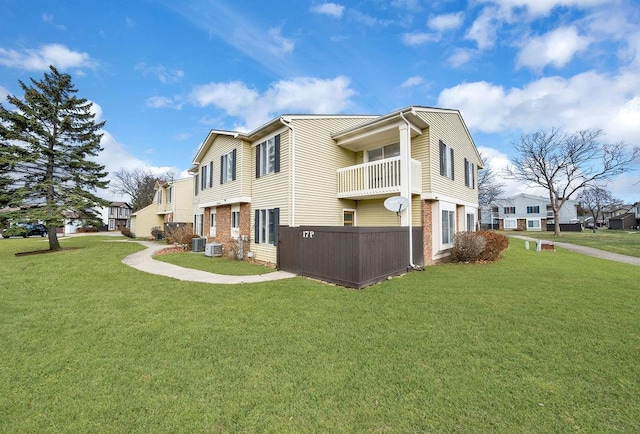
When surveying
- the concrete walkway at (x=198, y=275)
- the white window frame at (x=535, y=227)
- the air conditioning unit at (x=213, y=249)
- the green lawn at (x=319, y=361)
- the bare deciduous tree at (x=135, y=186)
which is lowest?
the green lawn at (x=319, y=361)

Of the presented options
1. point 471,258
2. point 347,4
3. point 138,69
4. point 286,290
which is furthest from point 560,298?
point 138,69

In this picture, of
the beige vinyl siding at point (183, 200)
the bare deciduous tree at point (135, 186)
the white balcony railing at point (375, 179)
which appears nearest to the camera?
the white balcony railing at point (375, 179)

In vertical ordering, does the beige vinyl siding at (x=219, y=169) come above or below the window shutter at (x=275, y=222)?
above

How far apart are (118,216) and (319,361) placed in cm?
6213

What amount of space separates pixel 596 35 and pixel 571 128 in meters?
25.3

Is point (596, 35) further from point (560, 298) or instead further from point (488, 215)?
point (488, 215)

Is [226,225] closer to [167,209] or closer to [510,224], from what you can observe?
[167,209]

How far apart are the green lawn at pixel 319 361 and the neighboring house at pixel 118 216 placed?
53655 mm

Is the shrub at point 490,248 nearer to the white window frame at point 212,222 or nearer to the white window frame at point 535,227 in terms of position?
the white window frame at point 212,222

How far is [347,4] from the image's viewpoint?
1137 centimetres

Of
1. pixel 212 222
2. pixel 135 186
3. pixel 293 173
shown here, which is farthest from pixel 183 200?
pixel 135 186

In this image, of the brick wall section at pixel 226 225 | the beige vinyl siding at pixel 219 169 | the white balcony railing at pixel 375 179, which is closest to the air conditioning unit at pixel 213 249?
the brick wall section at pixel 226 225

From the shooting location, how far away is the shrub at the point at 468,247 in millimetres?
11391

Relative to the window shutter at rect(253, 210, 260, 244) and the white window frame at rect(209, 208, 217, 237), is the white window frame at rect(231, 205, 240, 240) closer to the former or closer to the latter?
the window shutter at rect(253, 210, 260, 244)
